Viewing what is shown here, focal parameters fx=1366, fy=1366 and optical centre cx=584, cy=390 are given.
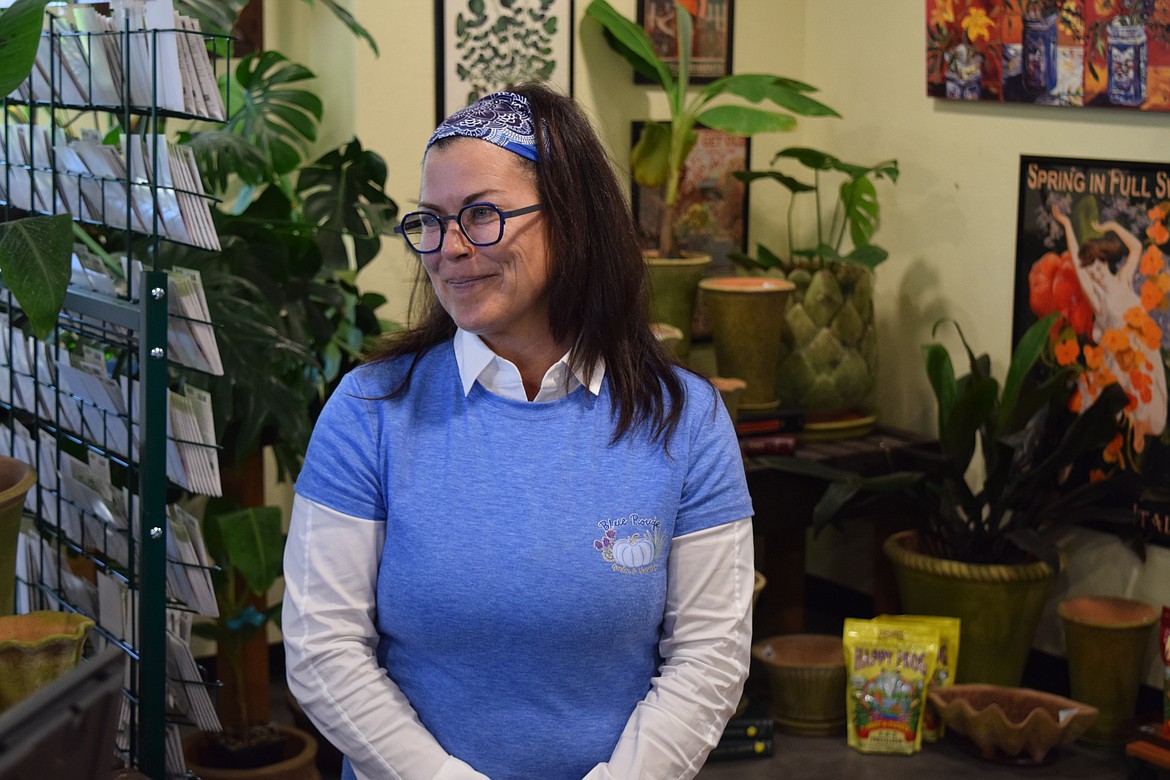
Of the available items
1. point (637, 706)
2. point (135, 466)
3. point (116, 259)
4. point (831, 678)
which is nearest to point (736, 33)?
point (831, 678)

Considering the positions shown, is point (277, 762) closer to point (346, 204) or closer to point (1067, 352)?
point (346, 204)

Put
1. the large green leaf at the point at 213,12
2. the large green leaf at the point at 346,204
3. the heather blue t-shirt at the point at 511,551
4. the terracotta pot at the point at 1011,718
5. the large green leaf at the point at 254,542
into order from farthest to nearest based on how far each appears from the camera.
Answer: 1. the terracotta pot at the point at 1011,718
2. the large green leaf at the point at 346,204
3. the large green leaf at the point at 213,12
4. the large green leaf at the point at 254,542
5. the heather blue t-shirt at the point at 511,551

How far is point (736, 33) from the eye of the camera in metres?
4.02

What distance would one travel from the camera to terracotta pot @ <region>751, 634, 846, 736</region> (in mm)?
3350

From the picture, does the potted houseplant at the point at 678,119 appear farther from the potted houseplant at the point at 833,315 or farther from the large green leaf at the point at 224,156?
the large green leaf at the point at 224,156

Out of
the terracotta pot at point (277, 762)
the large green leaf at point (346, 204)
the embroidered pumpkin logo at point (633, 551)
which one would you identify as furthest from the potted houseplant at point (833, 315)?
the embroidered pumpkin logo at point (633, 551)

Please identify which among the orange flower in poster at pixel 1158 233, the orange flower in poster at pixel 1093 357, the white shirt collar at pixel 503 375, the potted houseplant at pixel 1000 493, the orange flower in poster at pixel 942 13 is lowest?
the potted houseplant at pixel 1000 493

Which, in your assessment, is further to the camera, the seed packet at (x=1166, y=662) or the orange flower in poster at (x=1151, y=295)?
the orange flower in poster at (x=1151, y=295)

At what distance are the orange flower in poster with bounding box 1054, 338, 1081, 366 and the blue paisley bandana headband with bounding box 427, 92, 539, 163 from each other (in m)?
2.29

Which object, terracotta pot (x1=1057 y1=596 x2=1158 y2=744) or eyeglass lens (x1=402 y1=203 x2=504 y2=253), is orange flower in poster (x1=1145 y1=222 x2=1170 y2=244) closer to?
terracotta pot (x1=1057 y1=596 x2=1158 y2=744)

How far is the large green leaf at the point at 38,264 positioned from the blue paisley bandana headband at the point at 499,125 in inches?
20.9

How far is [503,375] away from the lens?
5.04 ft

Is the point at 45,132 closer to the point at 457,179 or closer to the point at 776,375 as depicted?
the point at 457,179

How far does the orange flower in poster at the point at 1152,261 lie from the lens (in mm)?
3203
